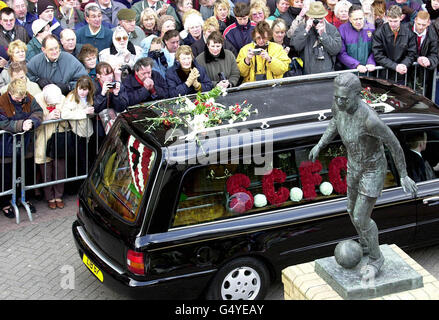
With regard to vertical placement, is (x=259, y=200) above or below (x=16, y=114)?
below

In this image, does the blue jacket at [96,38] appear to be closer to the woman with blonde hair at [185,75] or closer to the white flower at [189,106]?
the woman with blonde hair at [185,75]

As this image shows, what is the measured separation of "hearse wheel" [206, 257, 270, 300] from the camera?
7562 mm

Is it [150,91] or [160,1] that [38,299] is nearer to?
[150,91]

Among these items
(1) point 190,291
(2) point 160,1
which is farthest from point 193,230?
(2) point 160,1

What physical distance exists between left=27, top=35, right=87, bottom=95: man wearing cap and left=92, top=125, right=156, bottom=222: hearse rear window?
8.32 ft

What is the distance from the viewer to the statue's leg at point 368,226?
20.7 ft

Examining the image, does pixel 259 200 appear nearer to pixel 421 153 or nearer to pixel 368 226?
pixel 368 226

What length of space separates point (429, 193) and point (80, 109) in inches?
181

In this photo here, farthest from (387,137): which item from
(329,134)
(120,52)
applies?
(120,52)

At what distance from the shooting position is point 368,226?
21.2ft

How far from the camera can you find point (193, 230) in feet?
24.2

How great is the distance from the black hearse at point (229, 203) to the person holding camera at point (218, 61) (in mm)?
2822
